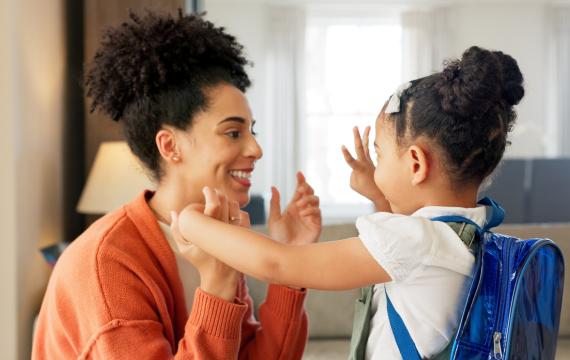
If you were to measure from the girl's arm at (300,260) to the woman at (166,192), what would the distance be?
252 millimetres

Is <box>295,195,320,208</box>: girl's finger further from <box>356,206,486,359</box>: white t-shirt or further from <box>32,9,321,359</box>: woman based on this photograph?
<box>356,206,486,359</box>: white t-shirt

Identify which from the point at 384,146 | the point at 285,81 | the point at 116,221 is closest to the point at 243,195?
the point at 116,221

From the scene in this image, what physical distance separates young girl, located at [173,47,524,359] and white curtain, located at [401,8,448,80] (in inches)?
300

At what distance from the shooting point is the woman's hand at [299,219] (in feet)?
4.95

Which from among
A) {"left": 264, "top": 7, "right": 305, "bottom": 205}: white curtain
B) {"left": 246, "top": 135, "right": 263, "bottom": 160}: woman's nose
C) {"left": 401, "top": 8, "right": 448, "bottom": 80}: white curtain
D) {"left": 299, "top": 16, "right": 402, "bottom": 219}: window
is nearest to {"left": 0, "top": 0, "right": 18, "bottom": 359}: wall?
{"left": 246, "top": 135, "right": 263, "bottom": 160}: woman's nose

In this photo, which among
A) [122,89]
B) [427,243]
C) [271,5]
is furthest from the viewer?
[271,5]

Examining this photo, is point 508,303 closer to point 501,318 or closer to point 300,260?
point 501,318

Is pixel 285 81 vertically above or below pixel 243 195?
above

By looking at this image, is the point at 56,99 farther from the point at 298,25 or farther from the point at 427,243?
the point at 298,25

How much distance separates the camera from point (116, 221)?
1.38 m

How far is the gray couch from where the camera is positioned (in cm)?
292

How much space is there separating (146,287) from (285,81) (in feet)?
23.8

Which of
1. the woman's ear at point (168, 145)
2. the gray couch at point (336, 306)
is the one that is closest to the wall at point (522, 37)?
the gray couch at point (336, 306)

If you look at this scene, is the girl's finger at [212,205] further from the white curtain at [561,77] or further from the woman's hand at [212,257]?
the white curtain at [561,77]
